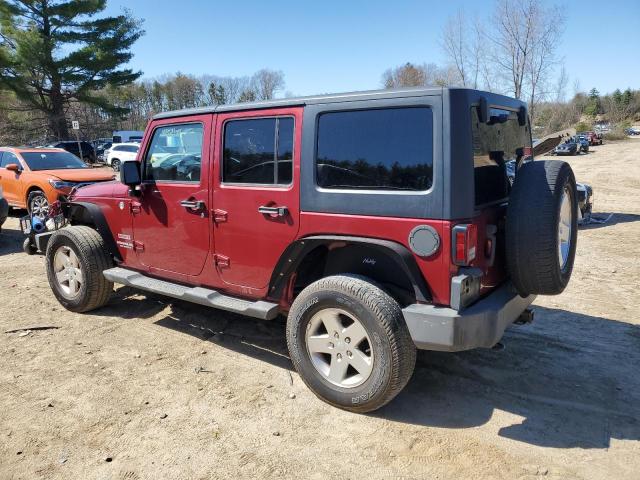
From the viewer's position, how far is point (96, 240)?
4.82 m

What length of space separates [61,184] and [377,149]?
8560 millimetres

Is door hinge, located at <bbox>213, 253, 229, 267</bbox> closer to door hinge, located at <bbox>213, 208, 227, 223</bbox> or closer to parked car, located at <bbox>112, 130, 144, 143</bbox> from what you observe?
door hinge, located at <bbox>213, 208, 227, 223</bbox>

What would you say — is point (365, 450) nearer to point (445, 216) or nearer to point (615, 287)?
point (445, 216)

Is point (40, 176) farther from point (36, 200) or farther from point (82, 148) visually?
point (82, 148)

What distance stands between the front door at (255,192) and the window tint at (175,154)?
28 cm

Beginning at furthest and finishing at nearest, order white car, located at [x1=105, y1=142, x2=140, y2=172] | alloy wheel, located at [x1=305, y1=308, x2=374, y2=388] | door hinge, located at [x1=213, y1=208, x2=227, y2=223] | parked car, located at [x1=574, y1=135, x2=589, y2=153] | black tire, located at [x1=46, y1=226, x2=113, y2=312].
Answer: parked car, located at [x1=574, y1=135, x2=589, y2=153], white car, located at [x1=105, y1=142, x2=140, y2=172], black tire, located at [x1=46, y1=226, x2=113, y2=312], door hinge, located at [x1=213, y1=208, x2=227, y2=223], alloy wheel, located at [x1=305, y1=308, x2=374, y2=388]

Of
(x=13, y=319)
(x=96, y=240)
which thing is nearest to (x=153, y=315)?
(x=96, y=240)

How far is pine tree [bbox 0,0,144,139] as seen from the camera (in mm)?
27812

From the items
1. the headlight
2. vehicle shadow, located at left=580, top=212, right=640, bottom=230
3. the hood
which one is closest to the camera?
the headlight

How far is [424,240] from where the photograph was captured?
2.82 metres

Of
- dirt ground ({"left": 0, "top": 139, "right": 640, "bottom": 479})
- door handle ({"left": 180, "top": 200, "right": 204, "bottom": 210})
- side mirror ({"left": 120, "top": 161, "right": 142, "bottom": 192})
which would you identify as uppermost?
side mirror ({"left": 120, "top": 161, "right": 142, "bottom": 192})

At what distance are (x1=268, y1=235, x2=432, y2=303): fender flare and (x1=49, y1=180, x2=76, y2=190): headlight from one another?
7.63 meters

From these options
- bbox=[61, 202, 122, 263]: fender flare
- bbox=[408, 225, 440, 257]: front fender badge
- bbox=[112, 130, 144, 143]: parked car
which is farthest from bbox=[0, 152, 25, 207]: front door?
bbox=[112, 130, 144, 143]: parked car

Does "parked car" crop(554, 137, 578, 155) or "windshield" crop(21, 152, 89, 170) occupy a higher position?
"parked car" crop(554, 137, 578, 155)
